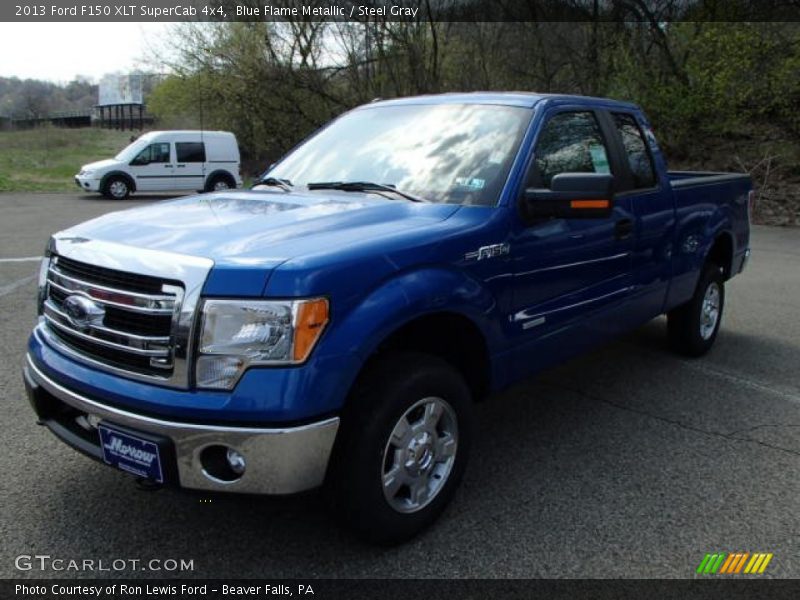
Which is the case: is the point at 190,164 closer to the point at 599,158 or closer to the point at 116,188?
the point at 116,188

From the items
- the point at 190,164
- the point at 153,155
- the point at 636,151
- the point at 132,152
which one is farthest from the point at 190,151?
the point at 636,151

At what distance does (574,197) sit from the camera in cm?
314

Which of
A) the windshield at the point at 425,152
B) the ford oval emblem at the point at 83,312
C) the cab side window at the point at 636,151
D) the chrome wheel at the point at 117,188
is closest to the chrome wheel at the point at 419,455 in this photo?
the windshield at the point at 425,152

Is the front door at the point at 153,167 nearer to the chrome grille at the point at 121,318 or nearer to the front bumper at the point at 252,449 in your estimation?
the chrome grille at the point at 121,318

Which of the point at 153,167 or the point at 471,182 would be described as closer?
the point at 471,182

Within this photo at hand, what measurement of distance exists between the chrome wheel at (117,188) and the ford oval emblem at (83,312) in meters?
19.7

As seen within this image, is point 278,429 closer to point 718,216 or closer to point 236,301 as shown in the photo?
point 236,301

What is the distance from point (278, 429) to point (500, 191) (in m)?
1.58

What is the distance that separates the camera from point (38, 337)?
117 inches

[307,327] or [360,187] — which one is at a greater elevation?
[360,187]

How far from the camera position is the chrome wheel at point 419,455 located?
2711mm

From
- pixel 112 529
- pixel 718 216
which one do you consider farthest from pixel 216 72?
pixel 112 529

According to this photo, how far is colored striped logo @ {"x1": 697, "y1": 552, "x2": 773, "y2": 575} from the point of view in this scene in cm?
271

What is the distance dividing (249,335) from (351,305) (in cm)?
37
